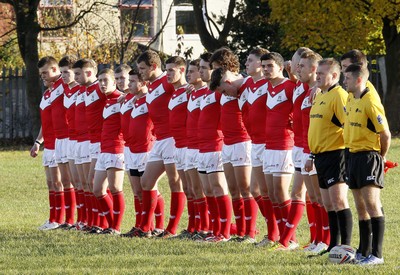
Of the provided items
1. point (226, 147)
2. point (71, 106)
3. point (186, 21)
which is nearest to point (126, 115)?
point (71, 106)

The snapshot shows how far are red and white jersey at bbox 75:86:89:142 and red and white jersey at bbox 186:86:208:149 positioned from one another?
1.94 meters

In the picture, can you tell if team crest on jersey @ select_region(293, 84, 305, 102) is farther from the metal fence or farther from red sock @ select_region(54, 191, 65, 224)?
the metal fence

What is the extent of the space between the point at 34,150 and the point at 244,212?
12.6 feet

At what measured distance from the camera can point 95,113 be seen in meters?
14.1

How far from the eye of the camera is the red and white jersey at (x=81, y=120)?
560 inches

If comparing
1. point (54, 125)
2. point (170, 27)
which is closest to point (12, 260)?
point (54, 125)

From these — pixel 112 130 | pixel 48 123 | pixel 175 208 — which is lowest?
pixel 175 208

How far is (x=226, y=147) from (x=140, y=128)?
1.49m

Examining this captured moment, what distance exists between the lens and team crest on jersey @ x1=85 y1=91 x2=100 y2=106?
1409 centimetres

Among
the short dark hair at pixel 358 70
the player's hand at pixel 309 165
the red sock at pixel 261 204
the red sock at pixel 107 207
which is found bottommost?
the red sock at pixel 107 207

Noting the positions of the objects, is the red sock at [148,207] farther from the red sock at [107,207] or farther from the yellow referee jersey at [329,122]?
the yellow referee jersey at [329,122]

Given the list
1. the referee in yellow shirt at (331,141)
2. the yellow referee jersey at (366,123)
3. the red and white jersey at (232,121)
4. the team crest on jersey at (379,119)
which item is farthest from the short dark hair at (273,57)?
the team crest on jersey at (379,119)

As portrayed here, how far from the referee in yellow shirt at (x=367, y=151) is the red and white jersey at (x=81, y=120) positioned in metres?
4.99

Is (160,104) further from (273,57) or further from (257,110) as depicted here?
(273,57)
